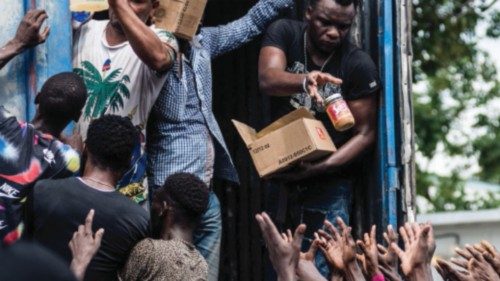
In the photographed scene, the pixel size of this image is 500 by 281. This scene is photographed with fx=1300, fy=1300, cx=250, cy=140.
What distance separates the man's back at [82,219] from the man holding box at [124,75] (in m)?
0.86

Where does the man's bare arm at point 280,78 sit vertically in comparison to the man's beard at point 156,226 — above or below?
above

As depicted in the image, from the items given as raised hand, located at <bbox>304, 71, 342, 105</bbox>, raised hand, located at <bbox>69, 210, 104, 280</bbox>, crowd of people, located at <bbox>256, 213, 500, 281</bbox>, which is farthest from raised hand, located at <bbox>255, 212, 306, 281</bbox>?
raised hand, located at <bbox>304, 71, 342, 105</bbox>

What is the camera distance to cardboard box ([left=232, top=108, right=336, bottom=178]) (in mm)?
6324

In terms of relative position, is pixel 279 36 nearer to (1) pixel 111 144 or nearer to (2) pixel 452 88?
(1) pixel 111 144

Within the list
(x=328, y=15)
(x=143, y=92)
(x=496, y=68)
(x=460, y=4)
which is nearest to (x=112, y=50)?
(x=143, y=92)

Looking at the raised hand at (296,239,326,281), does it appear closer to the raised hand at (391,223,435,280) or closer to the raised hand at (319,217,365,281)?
the raised hand at (319,217,365,281)

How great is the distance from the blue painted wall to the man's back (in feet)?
3.38

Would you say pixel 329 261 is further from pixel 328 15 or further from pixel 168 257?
pixel 328 15

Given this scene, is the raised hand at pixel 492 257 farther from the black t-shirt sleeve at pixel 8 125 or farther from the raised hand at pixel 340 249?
the black t-shirt sleeve at pixel 8 125

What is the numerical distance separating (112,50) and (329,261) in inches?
60.9

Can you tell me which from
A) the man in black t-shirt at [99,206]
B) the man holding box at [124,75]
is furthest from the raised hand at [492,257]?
the man holding box at [124,75]

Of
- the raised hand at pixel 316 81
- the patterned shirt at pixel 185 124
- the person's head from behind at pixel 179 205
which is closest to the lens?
the person's head from behind at pixel 179 205

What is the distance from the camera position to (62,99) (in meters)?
5.46

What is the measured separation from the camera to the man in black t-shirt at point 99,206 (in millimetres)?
5027
